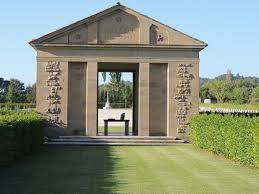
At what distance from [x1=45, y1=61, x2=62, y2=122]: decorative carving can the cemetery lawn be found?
5.91 metres

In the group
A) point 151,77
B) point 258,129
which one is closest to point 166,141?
point 151,77

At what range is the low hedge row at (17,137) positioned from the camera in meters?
14.3

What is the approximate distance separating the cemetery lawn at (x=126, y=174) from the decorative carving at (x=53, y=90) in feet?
19.4

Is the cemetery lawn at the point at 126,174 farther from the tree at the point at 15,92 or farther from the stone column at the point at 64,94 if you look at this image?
the tree at the point at 15,92

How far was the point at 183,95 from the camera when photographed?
84.3ft

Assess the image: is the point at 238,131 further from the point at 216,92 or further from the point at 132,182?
the point at 216,92

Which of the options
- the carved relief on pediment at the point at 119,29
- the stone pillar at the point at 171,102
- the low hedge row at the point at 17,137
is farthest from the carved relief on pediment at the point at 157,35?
the low hedge row at the point at 17,137

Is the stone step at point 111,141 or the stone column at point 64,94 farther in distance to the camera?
the stone column at point 64,94

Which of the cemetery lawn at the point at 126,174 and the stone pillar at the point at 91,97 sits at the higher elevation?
the stone pillar at the point at 91,97

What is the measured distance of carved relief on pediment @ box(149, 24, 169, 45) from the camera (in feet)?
83.4

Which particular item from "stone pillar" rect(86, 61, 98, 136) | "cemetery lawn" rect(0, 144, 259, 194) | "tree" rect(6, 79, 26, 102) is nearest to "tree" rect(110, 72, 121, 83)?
"tree" rect(6, 79, 26, 102)

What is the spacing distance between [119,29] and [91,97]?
3618 millimetres

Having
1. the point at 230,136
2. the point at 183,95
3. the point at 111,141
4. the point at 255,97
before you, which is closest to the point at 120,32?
the point at 183,95

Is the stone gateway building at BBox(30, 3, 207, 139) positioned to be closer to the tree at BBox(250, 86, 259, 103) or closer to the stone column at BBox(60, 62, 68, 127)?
the stone column at BBox(60, 62, 68, 127)
